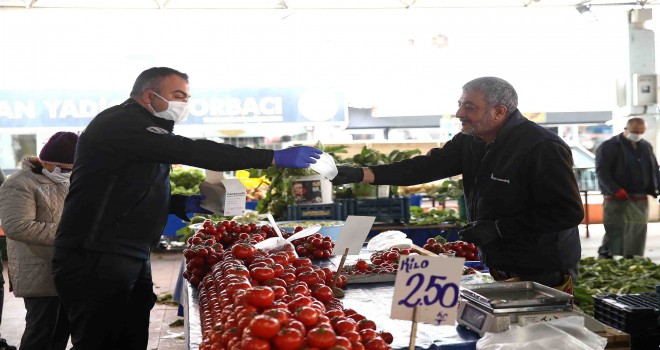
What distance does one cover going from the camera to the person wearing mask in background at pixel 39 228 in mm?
4043

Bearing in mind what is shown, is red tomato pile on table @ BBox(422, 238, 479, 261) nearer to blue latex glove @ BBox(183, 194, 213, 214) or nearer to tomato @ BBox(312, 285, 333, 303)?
blue latex glove @ BBox(183, 194, 213, 214)

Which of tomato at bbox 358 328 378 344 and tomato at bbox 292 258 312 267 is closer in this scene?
tomato at bbox 358 328 378 344

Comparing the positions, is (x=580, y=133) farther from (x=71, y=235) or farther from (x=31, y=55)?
(x=71, y=235)

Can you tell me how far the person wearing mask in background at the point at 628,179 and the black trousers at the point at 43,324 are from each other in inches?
267

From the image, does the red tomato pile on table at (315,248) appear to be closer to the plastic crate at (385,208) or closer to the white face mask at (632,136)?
the plastic crate at (385,208)

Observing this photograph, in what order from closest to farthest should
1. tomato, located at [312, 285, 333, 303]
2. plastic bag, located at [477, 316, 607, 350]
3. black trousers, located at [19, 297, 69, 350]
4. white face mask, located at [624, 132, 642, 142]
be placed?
plastic bag, located at [477, 316, 607, 350] < tomato, located at [312, 285, 333, 303] < black trousers, located at [19, 297, 69, 350] < white face mask, located at [624, 132, 642, 142]

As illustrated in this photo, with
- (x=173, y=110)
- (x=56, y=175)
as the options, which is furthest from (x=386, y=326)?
(x=56, y=175)

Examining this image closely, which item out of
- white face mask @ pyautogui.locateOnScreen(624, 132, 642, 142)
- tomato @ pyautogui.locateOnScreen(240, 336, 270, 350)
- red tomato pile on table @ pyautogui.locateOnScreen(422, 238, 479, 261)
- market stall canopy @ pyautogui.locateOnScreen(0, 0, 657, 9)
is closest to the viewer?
tomato @ pyautogui.locateOnScreen(240, 336, 270, 350)

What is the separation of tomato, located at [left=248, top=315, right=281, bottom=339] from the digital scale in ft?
2.62

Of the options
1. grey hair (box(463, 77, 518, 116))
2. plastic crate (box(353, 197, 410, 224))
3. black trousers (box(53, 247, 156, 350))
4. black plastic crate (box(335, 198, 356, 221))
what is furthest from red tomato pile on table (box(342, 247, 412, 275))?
plastic crate (box(353, 197, 410, 224))

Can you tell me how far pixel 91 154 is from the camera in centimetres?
305

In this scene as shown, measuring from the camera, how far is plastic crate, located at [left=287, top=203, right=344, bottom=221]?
269 inches

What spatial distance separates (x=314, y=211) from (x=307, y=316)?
196 inches

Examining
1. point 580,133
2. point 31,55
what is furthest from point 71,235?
point 580,133
